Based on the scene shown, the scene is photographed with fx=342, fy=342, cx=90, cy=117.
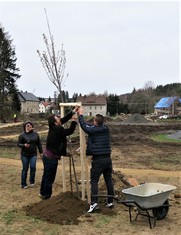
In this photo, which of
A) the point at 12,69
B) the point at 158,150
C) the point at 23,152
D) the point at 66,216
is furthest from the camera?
the point at 12,69

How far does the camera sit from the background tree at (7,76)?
51.2 m

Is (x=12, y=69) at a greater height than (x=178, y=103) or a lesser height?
greater

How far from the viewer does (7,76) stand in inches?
2126

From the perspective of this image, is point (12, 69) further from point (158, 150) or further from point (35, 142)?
point (35, 142)

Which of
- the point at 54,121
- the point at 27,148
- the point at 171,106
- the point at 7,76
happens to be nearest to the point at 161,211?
the point at 54,121

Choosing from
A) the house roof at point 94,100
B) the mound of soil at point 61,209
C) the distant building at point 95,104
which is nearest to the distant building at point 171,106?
the distant building at point 95,104

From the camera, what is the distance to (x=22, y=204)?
23.3 feet

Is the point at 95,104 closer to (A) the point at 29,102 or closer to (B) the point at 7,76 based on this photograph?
(A) the point at 29,102

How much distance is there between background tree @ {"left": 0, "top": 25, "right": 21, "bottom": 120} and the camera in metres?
51.2

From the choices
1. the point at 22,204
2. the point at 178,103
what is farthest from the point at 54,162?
the point at 178,103

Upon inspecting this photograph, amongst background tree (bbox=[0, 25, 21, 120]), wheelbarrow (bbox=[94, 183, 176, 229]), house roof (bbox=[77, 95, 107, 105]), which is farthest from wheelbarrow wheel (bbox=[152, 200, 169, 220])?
house roof (bbox=[77, 95, 107, 105])

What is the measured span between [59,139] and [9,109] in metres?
46.5

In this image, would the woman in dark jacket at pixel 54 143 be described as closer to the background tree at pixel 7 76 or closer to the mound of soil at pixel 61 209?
the mound of soil at pixel 61 209

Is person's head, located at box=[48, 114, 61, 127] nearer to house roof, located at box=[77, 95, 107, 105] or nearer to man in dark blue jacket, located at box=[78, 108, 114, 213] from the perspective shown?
man in dark blue jacket, located at box=[78, 108, 114, 213]
